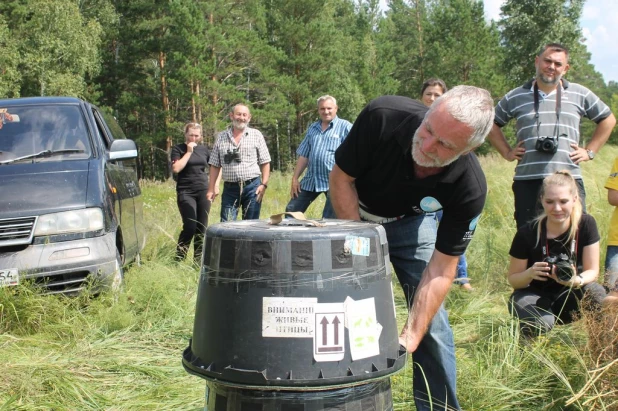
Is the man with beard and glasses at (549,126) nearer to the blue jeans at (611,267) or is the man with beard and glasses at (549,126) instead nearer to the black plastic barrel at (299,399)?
the blue jeans at (611,267)

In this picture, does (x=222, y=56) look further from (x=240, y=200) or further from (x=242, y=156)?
(x=240, y=200)

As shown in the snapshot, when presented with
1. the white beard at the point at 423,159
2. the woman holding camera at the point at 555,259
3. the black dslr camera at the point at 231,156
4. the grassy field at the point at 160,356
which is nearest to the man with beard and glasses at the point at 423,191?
the white beard at the point at 423,159

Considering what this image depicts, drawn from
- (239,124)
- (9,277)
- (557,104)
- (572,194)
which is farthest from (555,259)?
(239,124)

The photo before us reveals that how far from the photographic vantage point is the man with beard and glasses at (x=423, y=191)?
7.54ft

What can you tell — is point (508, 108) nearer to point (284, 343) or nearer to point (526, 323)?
point (526, 323)

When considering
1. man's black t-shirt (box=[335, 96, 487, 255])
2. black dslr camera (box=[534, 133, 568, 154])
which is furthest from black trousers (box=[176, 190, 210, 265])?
man's black t-shirt (box=[335, 96, 487, 255])

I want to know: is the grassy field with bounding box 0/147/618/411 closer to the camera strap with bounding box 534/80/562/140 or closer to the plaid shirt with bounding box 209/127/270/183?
the camera strap with bounding box 534/80/562/140

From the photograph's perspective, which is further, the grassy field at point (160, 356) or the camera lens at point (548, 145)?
the camera lens at point (548, 145)

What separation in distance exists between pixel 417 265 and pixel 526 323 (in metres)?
1.16

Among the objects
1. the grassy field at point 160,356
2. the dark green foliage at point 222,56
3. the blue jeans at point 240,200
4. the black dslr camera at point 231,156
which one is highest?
the dark green foliage at point 222,56

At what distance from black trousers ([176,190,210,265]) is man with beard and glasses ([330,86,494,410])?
166 inches

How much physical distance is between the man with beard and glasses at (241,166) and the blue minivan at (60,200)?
66.7 inches

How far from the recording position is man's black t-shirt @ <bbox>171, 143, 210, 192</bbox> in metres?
7.20

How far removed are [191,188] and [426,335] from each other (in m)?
4.78
